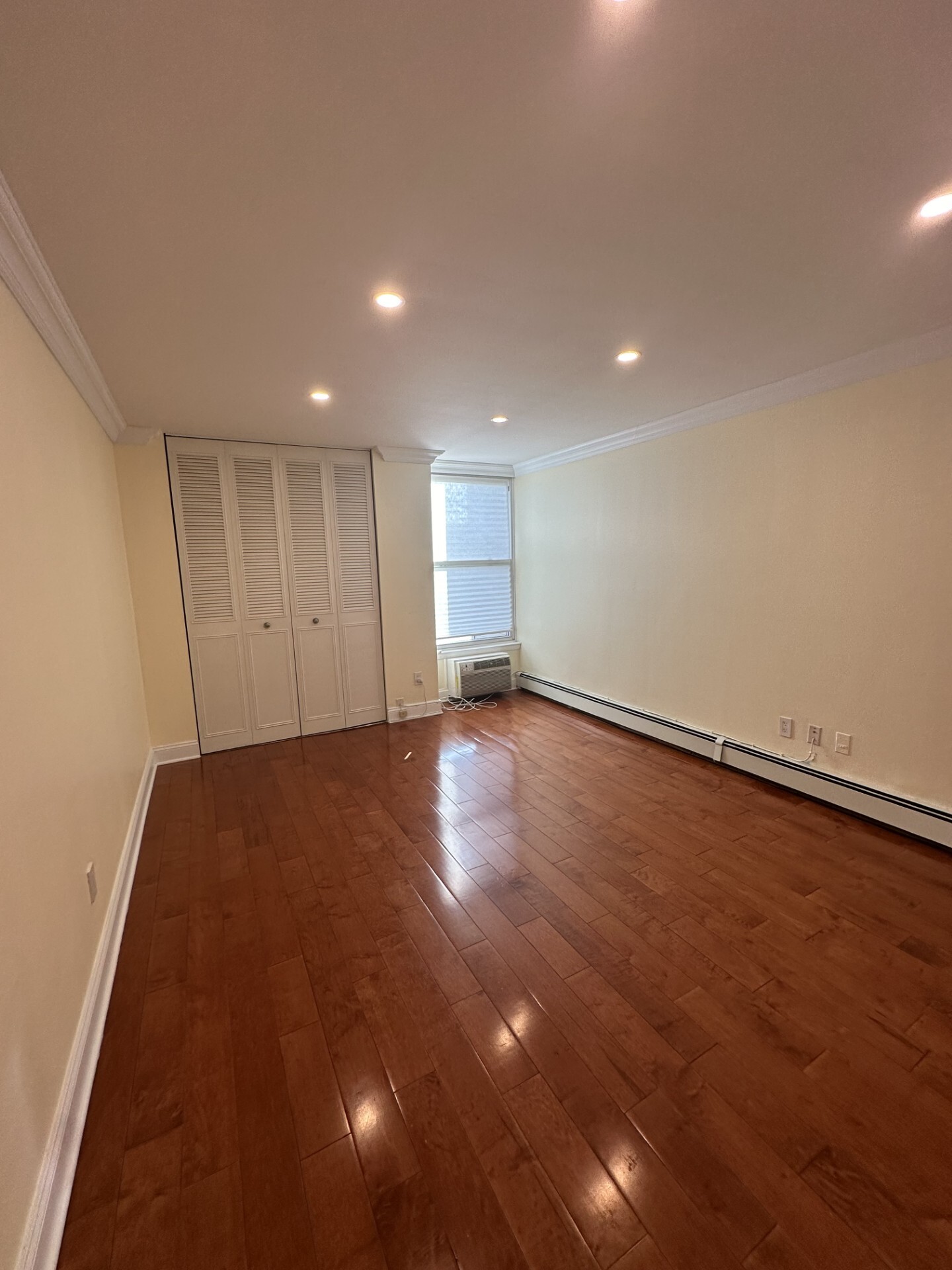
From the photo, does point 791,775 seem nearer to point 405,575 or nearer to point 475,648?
point 475,648

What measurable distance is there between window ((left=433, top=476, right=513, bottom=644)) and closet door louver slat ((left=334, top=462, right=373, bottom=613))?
0.82 meters

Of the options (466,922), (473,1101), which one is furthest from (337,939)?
(473,1101)

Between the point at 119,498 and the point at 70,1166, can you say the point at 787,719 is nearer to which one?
the point at 70,1166

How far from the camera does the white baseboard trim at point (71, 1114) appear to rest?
1010 mm

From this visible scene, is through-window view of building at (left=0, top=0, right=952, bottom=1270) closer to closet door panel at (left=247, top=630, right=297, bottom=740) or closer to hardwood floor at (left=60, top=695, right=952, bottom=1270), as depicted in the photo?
hardwood floor at (left=60, top=695, right=952, bottom=1270)

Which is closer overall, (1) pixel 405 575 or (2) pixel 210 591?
(2) pixel 210 591

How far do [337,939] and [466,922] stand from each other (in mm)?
503

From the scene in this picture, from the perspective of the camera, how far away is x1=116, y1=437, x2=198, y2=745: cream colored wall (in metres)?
3.42

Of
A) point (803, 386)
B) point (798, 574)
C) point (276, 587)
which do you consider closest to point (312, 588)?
point (276, 587)

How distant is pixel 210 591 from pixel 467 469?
2704 mm

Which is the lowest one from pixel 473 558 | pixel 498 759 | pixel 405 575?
pixel 498 759

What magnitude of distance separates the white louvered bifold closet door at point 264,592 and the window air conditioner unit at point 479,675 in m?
1.62

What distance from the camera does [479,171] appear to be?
1221mm

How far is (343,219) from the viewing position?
4.52ft
